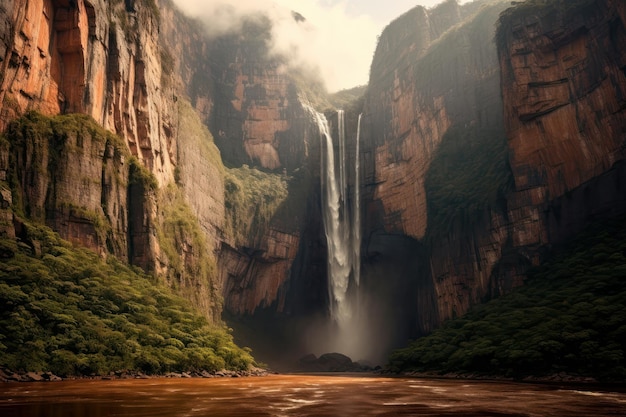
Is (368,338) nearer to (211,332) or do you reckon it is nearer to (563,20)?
(211,332)

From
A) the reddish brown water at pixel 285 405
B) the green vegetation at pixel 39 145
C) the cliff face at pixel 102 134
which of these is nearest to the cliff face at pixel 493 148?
the cliff face at pixel 102 134

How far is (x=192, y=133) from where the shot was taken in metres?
61.3

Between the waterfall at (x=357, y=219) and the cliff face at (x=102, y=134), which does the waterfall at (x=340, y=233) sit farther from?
the cliff face at (x=102, y=134)

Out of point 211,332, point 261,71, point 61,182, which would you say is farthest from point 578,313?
point 261,71

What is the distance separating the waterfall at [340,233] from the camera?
63.6 metres

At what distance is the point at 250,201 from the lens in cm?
6806

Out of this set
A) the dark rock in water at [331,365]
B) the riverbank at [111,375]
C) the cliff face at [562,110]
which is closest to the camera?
the riverbank at [111,375]

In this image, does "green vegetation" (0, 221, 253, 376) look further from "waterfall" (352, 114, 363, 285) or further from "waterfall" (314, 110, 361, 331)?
"waterfall" (352, 114, 363, 285)

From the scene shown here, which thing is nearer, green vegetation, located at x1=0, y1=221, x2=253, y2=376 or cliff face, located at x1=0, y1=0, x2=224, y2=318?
green vegetation, located at x1=0, y1=221, x2=253, y2=376

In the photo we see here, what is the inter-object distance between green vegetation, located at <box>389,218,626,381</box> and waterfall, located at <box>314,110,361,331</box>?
23.9m

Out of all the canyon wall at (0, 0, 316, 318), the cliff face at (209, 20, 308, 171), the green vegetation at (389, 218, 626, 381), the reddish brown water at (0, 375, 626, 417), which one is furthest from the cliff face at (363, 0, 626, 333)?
the reddish brown water at (0, 375, 626, 417)

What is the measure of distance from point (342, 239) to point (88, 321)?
43120 mm

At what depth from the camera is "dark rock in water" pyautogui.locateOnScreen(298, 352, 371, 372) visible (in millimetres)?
52656

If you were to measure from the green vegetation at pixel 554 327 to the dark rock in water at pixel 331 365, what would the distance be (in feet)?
48.0
